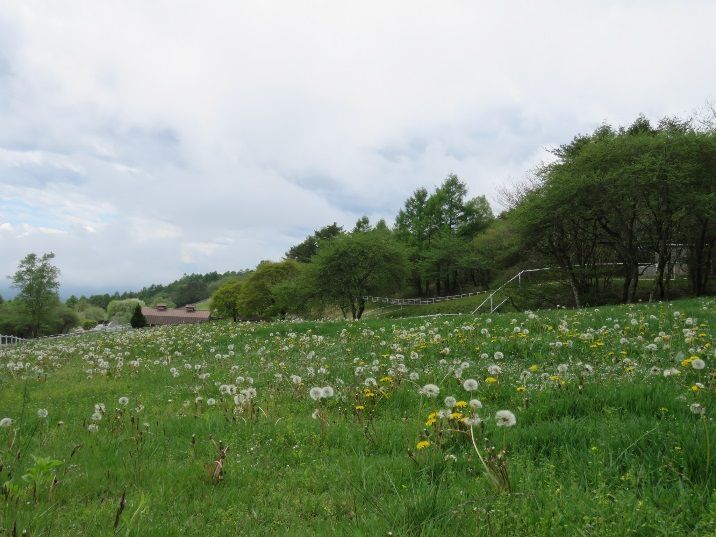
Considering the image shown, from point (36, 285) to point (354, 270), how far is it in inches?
2645

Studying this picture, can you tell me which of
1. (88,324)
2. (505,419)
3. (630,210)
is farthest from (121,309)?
(505,419)

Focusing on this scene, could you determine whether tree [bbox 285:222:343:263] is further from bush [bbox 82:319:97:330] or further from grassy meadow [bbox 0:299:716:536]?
grassy meadow [bbox 0:299:716:536]

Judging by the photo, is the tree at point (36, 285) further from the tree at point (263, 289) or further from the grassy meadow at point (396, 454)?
the grassy meadow at point (396, 454)

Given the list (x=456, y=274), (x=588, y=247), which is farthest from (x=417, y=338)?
(x=456, y=274)

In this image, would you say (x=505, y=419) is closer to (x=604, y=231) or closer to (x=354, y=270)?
(x=604, y=231)

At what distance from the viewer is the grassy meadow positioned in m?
2.72

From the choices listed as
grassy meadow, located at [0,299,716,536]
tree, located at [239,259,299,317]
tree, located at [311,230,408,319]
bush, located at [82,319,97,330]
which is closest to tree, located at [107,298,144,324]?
bush, located at [82,319,97,330]

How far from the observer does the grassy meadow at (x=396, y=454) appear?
2719mm

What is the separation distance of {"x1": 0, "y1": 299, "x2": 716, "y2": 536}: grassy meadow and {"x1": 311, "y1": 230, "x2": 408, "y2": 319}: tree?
34.5 meters

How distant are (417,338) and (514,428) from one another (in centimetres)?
518

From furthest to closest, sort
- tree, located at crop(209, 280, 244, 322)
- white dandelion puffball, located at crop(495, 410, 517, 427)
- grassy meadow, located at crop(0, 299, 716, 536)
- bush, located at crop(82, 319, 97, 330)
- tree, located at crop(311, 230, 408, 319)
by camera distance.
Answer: bush, located at crop(82, 319, 97, 330)
tree, located at crop(209, 280, 244, 322)
tree, located at crop(311, 230, 408, 319)
white dandelion puffball, located at crop(495, 410, 517, 427)
grassy meadow, located at crop(0, 299, 716, 536)

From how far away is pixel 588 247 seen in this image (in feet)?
95.5

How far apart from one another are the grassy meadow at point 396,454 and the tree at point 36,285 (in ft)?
289

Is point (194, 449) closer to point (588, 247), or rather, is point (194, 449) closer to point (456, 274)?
point (588, 247)
